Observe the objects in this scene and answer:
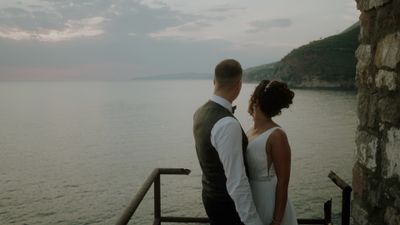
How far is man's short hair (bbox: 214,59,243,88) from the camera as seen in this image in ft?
8.98

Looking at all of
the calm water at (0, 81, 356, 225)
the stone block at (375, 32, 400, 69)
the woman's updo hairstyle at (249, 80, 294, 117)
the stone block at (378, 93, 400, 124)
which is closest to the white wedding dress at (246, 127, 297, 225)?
the woman's updo hairstyle at (249, 80, 294, 117)

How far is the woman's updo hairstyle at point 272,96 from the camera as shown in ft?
8.91

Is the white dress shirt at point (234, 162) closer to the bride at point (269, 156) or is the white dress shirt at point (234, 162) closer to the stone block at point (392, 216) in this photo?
the bride at point (269, 156)

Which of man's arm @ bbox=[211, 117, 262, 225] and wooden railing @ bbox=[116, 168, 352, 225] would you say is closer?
man's arm @ bbox=[211, 117, 262, 225]

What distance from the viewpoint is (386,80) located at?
2.70m

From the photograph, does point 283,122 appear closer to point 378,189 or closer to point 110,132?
point 110,132

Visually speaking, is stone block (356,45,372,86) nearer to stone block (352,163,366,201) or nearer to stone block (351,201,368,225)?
stone block (352,163,366,201)

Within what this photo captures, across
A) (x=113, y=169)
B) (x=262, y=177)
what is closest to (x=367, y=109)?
(x=262, y=177)

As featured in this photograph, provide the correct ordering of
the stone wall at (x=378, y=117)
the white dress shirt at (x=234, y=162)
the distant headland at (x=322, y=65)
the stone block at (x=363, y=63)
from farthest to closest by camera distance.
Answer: the distant headland at (x=322, y=65) → the stone block at (x=363, y=63) → the stone wall at (x=378, y=117) → the white dress shirt at (x=234, y=162)

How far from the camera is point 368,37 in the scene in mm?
2975

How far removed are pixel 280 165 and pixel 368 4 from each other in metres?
1.31

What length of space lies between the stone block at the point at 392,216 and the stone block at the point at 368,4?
131 centimetres

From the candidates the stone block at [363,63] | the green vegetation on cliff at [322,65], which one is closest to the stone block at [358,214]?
the stone block at [363,63]

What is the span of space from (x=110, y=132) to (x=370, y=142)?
5289 cm
